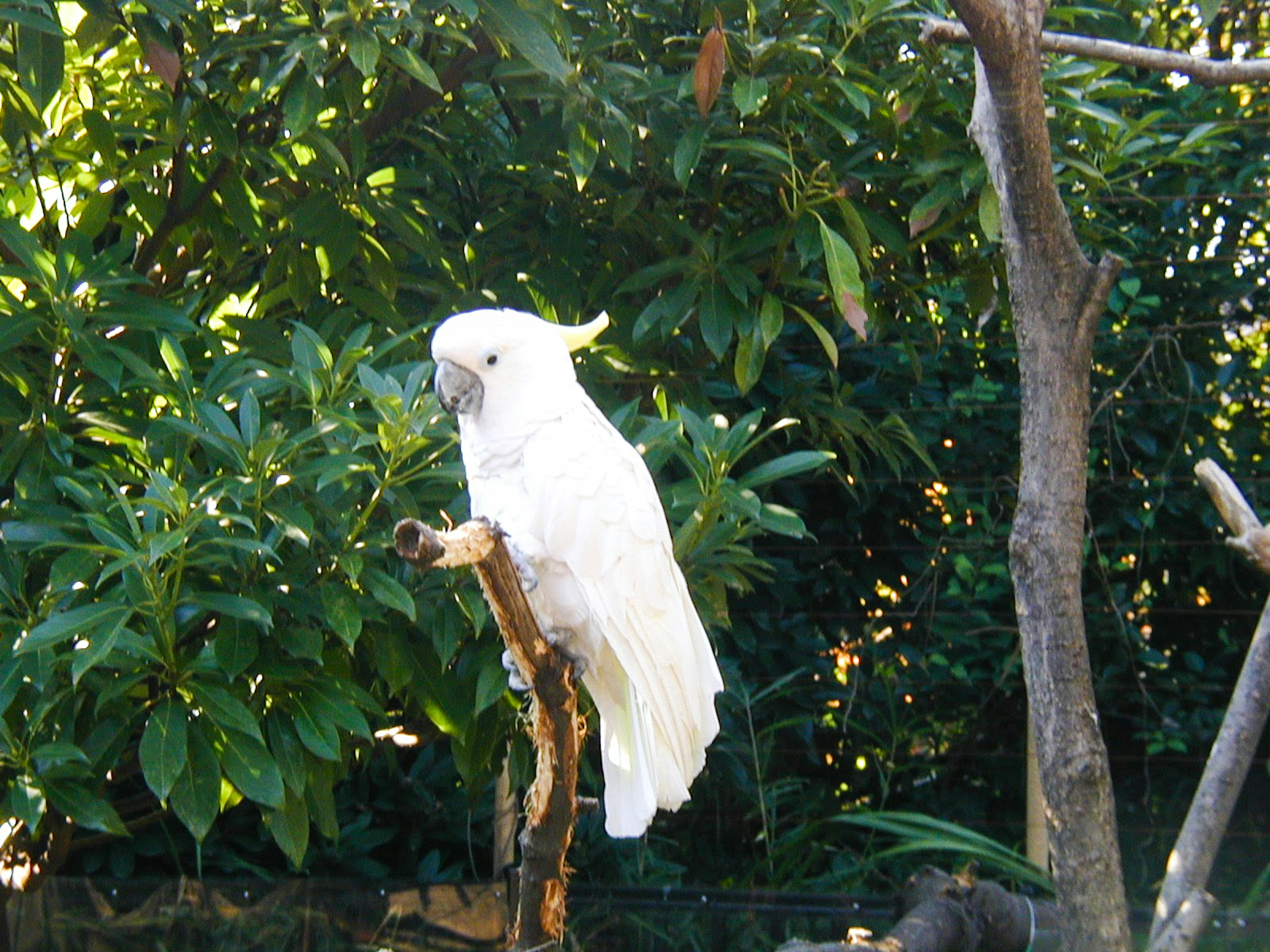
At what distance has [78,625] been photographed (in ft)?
4.45

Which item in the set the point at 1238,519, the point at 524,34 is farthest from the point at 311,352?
the point at 1238,519

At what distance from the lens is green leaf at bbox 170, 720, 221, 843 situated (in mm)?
1449

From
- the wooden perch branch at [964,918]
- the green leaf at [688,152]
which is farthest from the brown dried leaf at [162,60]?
the wooden perch branch at [964,918]

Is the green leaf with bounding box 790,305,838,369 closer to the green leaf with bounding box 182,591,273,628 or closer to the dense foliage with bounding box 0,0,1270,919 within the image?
the dense foliage with bounding box 0,0,1270,919

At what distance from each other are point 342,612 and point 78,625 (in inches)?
10.8

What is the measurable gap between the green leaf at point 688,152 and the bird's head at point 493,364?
384 mm

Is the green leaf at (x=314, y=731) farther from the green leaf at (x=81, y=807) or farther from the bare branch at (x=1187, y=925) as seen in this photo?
the bare branch at (x=1187, y=925)

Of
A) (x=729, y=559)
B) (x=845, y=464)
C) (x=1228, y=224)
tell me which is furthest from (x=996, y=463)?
(x=729, y=559)

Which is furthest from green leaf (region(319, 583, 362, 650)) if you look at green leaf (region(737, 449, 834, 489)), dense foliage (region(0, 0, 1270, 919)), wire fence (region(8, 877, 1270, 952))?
wire fence (region(8, 877, 1270, 952))

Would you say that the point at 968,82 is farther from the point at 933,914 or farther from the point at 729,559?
the point at 933,914

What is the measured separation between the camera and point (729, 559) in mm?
1703

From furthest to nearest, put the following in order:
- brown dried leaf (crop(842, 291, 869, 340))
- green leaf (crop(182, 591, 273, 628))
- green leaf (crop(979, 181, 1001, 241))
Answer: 1. green leaf (crop(979, 181, 1001, 241))
2. brown dried leaf (crop(842, 291, 869, 340))
3. green leaf (crop(182, 591, 273, 628))

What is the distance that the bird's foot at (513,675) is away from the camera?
4.78ft

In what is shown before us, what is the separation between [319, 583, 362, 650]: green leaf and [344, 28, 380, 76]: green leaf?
600mm
